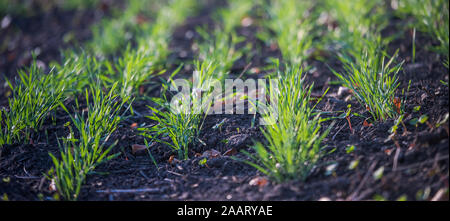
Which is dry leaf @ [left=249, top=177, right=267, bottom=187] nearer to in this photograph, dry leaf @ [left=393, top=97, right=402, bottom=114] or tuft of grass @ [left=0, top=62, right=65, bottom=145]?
dry leaf @ [left=393, top=97, right=402, bottom=114]

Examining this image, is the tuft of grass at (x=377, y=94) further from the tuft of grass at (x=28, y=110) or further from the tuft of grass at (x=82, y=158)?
the tuft of grass at (x=28, y=110)

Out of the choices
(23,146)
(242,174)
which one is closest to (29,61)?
(23,146)

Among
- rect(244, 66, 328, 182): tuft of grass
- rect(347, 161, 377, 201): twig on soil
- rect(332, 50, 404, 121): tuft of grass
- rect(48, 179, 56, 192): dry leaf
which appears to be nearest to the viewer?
rect(347, 161, 377, 201): twig on soil

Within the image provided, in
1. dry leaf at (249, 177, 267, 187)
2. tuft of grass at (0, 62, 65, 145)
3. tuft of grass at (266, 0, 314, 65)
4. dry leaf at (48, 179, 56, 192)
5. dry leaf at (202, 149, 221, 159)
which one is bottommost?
dry leaf at (48, 179, 56, 192)

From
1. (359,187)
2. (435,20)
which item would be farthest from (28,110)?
(435,20)

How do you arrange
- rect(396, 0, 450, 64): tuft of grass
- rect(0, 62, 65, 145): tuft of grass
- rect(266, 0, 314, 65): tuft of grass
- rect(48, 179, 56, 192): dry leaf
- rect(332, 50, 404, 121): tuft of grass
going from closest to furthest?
rect(48, 179, 56, 192): dry leaf
rect(332, 50, 404, 121): tuft of grass
rect(0, 62, 65, 145): tuft of grass
rect(396, 0, 450, 64): tuft of grass
rect(266, 0, 314, 65): tuft of grass

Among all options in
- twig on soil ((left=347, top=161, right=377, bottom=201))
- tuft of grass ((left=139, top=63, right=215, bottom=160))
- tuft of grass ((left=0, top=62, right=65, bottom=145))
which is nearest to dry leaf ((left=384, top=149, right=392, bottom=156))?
twig on soil ((left=347, top=161, right=377, bottom=201))

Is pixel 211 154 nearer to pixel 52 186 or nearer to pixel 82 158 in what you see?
pixel 82 158

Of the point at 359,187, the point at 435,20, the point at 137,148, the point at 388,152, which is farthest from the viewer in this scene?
the point at 435,20

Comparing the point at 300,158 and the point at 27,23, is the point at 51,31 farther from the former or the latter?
the point at 300,158

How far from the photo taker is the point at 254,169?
1.87m

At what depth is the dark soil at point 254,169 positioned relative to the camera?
1.57 meters

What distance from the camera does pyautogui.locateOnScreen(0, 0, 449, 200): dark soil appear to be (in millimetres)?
1573
